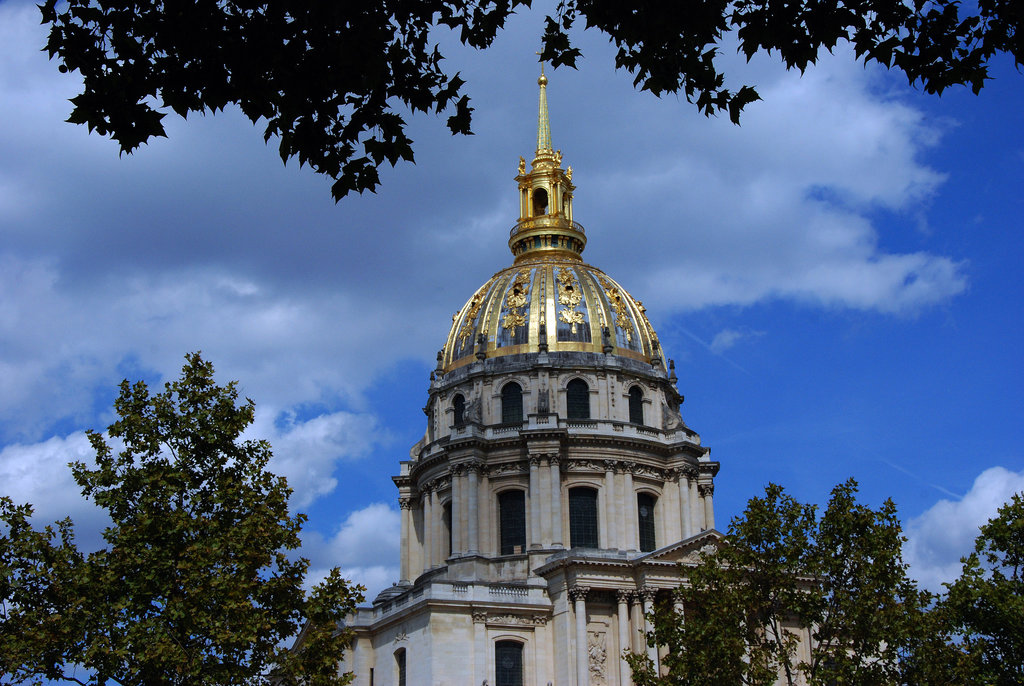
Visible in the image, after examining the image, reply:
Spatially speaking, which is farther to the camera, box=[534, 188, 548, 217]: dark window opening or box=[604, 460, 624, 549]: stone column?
box=[534, 188, 548, 217]: dark window opening

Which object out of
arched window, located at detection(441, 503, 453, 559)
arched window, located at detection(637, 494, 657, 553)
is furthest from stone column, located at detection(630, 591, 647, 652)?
A: arched window, located at detection(441, 503, 453, 559)

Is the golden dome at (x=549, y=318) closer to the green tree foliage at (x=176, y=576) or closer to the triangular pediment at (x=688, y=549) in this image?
the triangular pediment at (x=688, y=549)

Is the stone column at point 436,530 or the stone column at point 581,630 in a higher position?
the stone column at point 436,530

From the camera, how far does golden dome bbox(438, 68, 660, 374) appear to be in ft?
243

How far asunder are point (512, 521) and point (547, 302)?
14090mm

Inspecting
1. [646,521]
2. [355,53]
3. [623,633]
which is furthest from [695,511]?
[355,53]

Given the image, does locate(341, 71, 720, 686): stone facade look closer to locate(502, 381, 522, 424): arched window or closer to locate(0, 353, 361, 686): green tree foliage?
locate(502, 381, 522, 424): arched window

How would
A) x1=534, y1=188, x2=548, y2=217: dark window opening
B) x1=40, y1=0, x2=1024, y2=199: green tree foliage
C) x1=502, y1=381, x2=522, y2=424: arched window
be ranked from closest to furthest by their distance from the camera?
x1=40, y1=0, x2=1024, y2=199: green tree foliage
x1=502, y1=381, x2=522, y2=424: arched window
x1=534, y1=188, x2=548, y2=217: dark window opening

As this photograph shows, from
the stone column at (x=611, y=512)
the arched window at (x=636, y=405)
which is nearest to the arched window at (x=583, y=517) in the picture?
the stone column at (x=611, y=512)

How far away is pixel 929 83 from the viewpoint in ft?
44.6

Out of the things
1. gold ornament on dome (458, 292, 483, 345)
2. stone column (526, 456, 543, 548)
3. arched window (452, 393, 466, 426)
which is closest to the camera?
stone column (526, 456, 543, 548)

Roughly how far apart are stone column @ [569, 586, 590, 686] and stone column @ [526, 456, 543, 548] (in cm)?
595

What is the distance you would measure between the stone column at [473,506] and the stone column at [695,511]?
41.3 feet

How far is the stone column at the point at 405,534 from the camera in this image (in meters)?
73.6
